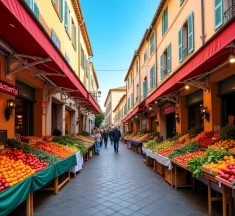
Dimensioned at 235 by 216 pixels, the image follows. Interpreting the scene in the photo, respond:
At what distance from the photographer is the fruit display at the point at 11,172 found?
3.81 metres

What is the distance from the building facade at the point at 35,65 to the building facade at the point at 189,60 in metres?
3.33

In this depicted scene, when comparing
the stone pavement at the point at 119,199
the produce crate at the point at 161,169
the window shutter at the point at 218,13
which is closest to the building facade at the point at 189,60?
the window shutter at the point at 218,13

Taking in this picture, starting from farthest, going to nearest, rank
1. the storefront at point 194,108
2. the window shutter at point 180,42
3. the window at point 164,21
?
the window at point 164,21 → the window shutter at point 180,42 → the storefront at point 194,108

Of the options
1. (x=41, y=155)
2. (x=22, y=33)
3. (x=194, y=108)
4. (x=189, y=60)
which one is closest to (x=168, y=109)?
(x=194, y=108)

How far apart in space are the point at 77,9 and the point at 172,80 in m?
10.5

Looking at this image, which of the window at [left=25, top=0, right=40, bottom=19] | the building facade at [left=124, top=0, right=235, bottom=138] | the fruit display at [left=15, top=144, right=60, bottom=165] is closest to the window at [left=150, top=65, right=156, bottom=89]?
the building facade at [left=124, top=0, right=235, bottom=138]

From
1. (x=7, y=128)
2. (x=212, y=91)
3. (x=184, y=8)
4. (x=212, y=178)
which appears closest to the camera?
(x=212, y=178)

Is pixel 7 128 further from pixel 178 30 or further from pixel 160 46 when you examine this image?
pixel 160 46

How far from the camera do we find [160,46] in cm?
1586

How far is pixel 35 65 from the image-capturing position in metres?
7.12

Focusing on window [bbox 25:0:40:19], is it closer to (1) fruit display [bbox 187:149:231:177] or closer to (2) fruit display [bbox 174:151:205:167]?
(2) fruit display [bbox 174:151:205:167]

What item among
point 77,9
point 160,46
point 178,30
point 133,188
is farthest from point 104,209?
point 77,9

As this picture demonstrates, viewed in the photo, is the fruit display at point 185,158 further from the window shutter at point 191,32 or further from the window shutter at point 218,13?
the window shutter at point 191,32

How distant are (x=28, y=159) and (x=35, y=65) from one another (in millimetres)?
2850
